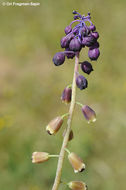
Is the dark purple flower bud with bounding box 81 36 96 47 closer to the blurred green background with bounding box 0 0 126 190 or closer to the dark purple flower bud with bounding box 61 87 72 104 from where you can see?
the dark purple flower bud with bounding box 61 87 72 104

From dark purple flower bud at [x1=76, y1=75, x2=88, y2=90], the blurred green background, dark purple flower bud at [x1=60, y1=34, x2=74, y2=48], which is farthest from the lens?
the blurred green background

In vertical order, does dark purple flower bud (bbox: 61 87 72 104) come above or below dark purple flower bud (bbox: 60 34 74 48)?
below

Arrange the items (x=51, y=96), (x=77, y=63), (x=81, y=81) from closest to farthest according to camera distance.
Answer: (x=81, y=81) → (x=77, y=63) → (x=51, y=96)

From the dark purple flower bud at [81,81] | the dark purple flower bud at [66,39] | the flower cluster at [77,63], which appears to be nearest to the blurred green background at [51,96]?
the flower cluster at [77,63]

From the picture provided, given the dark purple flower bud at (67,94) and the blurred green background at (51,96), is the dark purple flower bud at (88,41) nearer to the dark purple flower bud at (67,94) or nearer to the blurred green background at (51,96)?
the dark purple flower bud at (67,94)

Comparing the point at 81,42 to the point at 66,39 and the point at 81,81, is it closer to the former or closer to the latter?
the point at 66,39

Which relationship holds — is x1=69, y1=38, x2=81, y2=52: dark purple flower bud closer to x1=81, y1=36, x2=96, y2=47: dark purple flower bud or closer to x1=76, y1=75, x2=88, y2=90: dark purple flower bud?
x1=81, y1=36, x2=96, y2=47: dark purple flower bud

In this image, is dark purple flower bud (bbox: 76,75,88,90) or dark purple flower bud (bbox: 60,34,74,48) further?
dark purple flower bud (bbox: 60,34,74,48)

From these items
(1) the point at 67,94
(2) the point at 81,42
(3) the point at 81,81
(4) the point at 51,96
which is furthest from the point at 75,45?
(4) the point at 51,96

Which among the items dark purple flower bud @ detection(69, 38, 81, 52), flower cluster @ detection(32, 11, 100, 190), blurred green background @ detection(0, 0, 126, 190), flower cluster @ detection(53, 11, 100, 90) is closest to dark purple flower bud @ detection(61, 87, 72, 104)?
flower cluster @ detection(32, 11, 100, 190)

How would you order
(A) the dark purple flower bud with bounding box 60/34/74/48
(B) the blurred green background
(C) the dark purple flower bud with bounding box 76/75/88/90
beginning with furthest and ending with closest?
(B) the blurred green background
(A) the dark purple flower bud with bounding box 60/34/74/48
(C) the dark purple flower bud with bounding box 76/75/88/90
